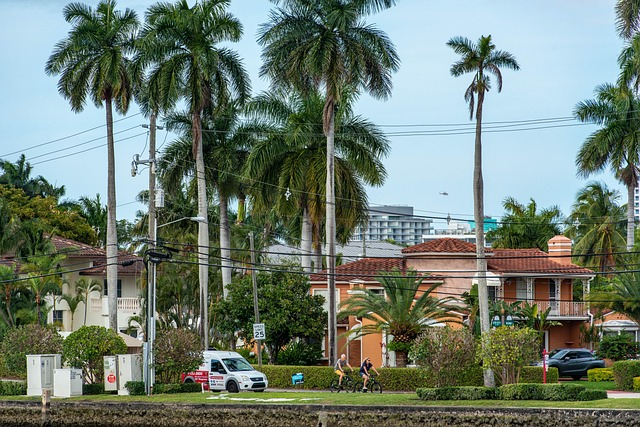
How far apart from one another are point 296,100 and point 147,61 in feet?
30.6

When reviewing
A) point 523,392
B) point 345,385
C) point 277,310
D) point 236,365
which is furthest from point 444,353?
point 277,310

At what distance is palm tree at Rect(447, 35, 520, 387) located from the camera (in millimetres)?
43875

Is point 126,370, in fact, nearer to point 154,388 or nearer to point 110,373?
point 110,373

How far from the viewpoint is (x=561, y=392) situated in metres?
35.3

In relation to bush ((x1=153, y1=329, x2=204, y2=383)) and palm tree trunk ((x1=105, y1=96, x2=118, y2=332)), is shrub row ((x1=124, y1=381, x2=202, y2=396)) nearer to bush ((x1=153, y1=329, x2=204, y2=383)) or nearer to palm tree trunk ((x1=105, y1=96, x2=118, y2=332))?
bush ((x1=153, y1=329, x2=204, y2=383))

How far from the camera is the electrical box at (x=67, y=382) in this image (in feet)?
147

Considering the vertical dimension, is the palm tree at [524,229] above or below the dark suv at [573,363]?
above

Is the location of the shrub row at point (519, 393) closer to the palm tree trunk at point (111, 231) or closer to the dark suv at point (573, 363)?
the dark suv at point (573, 363)

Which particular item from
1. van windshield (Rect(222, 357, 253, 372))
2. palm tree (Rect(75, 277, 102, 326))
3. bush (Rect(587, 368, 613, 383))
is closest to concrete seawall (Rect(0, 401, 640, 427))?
van windshield (Rect(222, 357, 253, 372))

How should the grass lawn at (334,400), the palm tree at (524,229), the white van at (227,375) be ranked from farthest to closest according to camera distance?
the palm tree at (524,229) → the white van at (227,375) → the grass lawn at (334,400)

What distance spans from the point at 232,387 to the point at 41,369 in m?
8.55

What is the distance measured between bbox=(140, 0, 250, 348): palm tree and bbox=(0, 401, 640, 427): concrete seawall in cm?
1589

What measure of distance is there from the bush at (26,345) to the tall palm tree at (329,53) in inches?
548

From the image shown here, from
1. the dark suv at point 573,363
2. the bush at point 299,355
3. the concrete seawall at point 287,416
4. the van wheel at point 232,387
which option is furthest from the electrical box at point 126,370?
the dark suv at point 573,363
